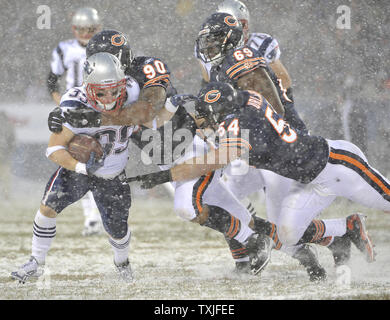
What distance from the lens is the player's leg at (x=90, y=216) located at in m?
5.89

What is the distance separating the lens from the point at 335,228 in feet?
13.4

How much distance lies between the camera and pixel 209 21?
4191 millimetres

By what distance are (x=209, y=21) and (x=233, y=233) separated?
1.28 m

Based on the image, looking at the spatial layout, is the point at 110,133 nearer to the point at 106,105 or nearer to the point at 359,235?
the point at 106,105

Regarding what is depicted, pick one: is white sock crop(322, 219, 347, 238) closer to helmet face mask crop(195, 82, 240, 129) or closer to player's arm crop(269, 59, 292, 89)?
helmet face mask crop(195, 82, 240, 129)

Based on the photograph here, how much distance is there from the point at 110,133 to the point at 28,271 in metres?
0.89

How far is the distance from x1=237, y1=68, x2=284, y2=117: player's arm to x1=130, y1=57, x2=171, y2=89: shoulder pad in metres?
0.44

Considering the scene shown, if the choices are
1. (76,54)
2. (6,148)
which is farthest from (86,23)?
(6,148)

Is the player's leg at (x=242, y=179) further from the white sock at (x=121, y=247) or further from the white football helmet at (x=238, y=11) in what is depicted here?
the white football helmet at (x=238, y=11)

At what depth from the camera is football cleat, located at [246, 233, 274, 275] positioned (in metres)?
4.08

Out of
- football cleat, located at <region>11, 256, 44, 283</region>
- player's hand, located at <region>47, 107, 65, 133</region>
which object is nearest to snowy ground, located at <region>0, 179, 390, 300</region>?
football cleat, located at <region>11, 256, 44, 283</region>

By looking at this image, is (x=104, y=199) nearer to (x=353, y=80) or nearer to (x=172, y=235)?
(x=172, y=235)

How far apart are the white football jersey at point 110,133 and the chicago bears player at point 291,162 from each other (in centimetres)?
44
